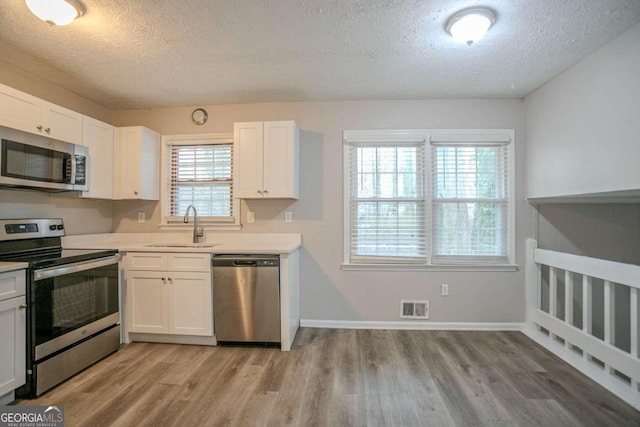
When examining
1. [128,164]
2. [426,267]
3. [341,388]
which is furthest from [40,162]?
[426,267]

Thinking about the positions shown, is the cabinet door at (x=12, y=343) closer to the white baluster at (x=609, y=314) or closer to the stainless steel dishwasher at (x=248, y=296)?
the stainless steel dishwasher at (x=248, y=296)

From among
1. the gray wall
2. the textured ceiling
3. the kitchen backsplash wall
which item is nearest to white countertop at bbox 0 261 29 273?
the kitchen backsplash wall

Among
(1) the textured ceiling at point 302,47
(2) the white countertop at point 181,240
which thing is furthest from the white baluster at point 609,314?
(2) the white countertop at point 181,240

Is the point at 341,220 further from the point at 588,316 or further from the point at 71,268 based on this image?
the point at 71,268

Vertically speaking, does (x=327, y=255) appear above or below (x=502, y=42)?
below

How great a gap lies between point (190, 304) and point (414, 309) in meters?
2.22

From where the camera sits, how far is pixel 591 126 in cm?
214

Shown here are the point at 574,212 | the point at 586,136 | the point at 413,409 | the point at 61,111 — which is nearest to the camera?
the point at 413,409

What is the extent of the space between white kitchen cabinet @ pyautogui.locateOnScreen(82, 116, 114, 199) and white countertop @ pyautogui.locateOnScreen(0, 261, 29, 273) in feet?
3.34

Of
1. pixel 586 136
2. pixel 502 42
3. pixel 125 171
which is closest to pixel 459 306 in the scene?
pixel 586 136

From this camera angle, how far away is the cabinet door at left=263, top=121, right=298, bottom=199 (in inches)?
111

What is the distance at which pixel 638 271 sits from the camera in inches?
70.6

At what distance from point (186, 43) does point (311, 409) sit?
2.62 m

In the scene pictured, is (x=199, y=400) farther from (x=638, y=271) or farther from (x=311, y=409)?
(x=638, y=271)
